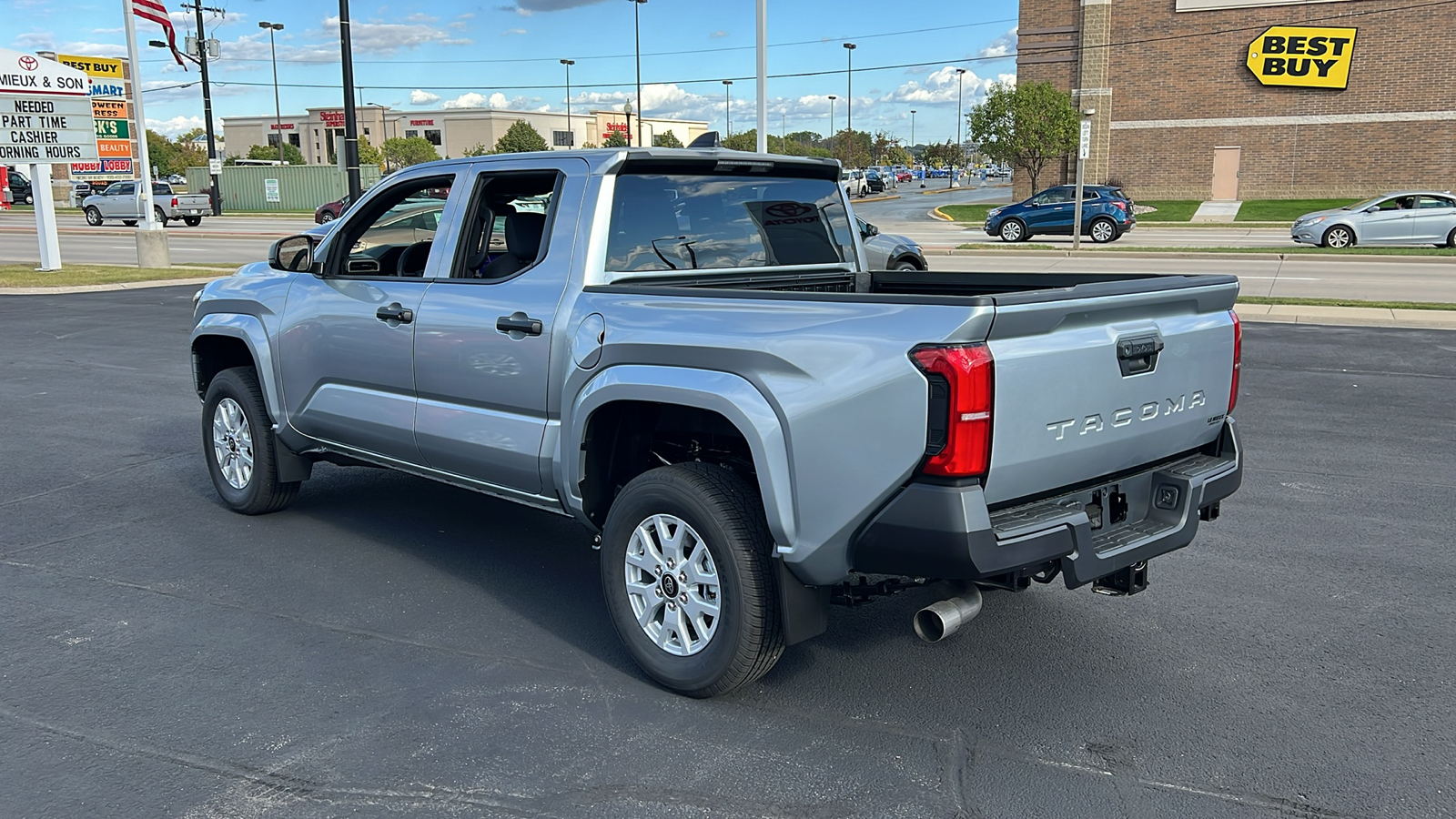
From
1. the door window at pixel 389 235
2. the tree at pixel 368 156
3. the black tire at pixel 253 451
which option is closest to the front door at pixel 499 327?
the door window at pixel 389 235

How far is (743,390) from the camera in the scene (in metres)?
3.82

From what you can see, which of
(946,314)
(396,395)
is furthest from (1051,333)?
(396,395)

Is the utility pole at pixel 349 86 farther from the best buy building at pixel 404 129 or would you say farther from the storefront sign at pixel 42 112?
the best buy building at pixel 404 129

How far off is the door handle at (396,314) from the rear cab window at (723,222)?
3.64ft

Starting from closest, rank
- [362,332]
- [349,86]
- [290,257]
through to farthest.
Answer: [362,332] → [290,257] → [349,86]

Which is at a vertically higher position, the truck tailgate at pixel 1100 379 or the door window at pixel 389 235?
the door window at pixel 389 235

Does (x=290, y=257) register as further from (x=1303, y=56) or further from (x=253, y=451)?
(x=1303, y=56)

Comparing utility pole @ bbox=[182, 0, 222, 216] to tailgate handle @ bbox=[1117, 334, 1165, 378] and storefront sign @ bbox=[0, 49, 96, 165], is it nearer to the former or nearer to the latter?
storefront sign @ bbox=[0, 49, 96, 165]

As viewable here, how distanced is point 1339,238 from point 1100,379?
27469mm

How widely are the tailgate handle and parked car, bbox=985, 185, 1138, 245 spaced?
94.0 feet

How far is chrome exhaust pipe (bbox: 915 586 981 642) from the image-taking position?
12.2 feet

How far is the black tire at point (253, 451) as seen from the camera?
6254 mm

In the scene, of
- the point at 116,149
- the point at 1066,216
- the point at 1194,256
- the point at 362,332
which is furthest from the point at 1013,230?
the point at 362,332

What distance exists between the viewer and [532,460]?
4715 millimetres
